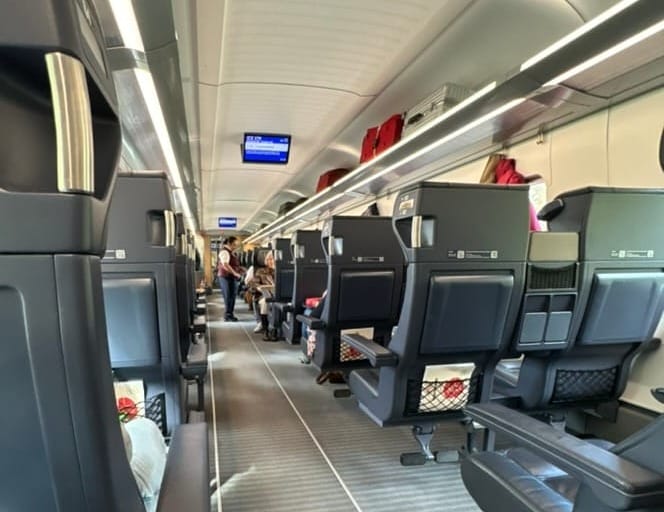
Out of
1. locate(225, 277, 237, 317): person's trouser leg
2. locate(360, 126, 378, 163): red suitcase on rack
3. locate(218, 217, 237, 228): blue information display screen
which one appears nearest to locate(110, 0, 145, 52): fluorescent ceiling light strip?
locate(360, 126, 378, 163): red suitcase on rack

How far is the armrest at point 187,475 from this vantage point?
2.32 feet

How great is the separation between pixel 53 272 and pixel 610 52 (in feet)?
8.20

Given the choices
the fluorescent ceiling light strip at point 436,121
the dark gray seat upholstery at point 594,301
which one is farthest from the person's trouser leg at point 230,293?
the dark gray seat upholstery at point 594,301

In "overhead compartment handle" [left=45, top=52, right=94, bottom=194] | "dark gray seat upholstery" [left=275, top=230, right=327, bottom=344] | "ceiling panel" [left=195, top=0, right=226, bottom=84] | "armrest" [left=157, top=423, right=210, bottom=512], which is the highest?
"ceiling panel" [left=195, top=0, right=226, bottom=84]

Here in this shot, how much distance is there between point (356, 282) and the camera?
319 cm

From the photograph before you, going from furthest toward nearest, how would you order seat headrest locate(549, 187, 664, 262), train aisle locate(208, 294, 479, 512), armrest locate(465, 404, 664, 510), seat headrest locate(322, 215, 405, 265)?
seat headrest locate(322, 215, 405, 265)
train aisle locate(208, 294, 479, 512)
seat headrest locate(549, 187, 664, 262)
armrest locate(465, 404, 664, 510)

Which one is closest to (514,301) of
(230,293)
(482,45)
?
(482,45)

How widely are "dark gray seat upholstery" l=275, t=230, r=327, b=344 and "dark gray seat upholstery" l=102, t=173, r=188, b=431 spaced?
2261 mm

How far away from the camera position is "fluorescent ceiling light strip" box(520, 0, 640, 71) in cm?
173

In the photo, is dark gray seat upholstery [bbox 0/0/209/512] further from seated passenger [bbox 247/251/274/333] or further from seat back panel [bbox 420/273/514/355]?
seated passenger [bbox 247/251/274/333]

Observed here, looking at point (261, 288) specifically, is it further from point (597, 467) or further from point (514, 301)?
point (597, 467)

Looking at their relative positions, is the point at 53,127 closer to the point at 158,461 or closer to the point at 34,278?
the point at 34,278

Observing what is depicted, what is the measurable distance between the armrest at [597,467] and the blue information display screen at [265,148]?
5.38 meters

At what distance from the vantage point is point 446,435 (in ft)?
10.0
